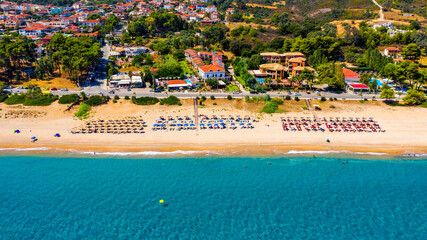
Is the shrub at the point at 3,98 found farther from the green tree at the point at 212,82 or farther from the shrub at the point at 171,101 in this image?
the green tree at the point at 212,82

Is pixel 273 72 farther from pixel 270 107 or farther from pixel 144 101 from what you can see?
pixel 144 101

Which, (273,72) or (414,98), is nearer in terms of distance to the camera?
(414,98)

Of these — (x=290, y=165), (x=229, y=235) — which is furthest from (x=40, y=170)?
(x=290, y=165)

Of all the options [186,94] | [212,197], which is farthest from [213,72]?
[212,197]

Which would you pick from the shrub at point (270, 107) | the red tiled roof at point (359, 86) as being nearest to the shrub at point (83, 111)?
the shrub at point (270, 107)

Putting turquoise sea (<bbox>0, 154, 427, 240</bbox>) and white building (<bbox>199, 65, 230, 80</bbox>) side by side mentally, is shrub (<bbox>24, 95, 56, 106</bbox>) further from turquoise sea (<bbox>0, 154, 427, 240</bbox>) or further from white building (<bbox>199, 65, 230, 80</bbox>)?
white building (<bbox>199, 65, 230, 80</bbox>)

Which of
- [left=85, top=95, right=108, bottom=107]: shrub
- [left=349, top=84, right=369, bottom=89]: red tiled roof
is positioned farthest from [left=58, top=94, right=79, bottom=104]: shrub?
[left=349, top=84, right=369, bottom=89]: red tiled roof
